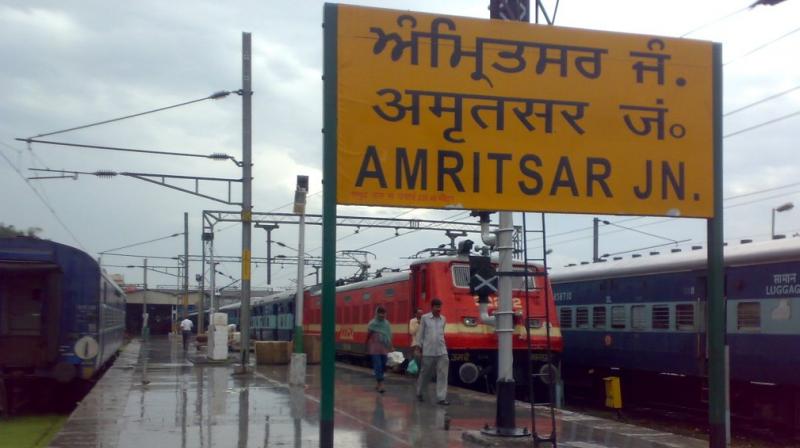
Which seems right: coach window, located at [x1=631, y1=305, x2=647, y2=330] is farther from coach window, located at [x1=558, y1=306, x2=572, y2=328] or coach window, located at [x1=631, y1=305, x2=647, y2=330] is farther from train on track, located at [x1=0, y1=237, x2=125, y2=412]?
train on track, located at [x1=0, y1=237, x2=125, y2=412]

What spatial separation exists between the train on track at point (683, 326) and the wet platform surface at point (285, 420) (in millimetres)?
3450

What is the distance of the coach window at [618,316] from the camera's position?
18.3 meters

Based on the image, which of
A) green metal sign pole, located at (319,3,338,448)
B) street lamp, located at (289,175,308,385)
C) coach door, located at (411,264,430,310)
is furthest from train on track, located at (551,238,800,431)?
green metal sign pole, located at (319,3,338,448)

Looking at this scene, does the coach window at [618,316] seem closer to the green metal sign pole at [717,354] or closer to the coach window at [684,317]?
the coach window at [684,317]

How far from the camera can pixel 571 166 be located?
758cm

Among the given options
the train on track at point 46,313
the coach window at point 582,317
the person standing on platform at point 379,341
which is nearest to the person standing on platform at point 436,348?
the person standing on platform at point 379,341

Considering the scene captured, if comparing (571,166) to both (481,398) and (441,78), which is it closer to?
(441,78)

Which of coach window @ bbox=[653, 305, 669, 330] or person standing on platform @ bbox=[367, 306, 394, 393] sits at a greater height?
coach window @ bbox=[653, 305, 669, 330]

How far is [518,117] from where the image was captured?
751 cm

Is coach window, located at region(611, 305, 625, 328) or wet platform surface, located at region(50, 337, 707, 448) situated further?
coach window, located at region(611, 305, 625, 328)

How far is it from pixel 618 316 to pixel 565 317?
9.52ft

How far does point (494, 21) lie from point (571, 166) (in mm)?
1386

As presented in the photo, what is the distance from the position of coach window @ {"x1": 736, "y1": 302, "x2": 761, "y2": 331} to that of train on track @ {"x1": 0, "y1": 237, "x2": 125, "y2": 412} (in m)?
11.1

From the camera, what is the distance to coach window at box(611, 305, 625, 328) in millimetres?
18297
